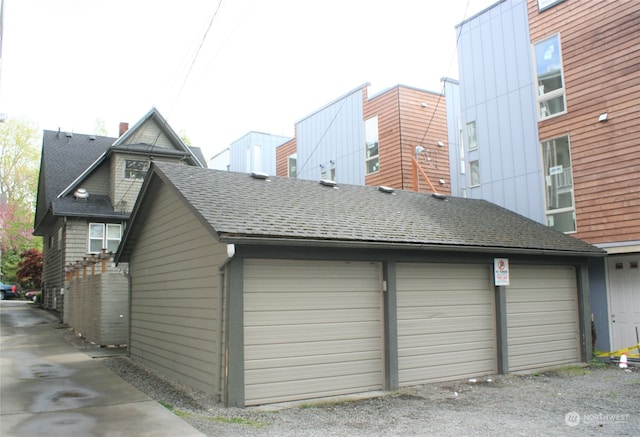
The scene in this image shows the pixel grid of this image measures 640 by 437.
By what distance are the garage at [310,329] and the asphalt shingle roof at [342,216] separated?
0.57m

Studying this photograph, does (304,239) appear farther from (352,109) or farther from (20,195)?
(20,195)

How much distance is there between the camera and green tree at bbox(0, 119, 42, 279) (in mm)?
37094

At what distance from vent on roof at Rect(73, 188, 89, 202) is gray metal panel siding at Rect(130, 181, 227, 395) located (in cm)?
840

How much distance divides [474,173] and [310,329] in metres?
9.89

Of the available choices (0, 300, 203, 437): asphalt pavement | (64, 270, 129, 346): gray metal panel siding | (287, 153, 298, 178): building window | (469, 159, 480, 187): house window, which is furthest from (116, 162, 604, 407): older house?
(287, 153, 298, 178): building window

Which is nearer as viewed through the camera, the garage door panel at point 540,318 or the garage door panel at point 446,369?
the garage door panel at point 446,369

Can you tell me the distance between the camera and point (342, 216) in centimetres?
973

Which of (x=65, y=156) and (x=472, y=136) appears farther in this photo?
(x=65, y=156)

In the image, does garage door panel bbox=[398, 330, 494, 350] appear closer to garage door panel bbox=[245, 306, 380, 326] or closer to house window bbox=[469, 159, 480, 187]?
garage door panel bbox=[245, 306, 380, 326]

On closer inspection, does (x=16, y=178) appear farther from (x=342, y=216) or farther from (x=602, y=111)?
(x=602, y=111)

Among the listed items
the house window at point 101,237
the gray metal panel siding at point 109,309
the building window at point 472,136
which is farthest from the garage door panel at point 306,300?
the house window at point 101,237

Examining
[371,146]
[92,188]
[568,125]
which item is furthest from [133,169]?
[568,125]

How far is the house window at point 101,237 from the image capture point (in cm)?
1933

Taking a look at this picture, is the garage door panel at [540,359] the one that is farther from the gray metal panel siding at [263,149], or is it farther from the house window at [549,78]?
the gray metal panel siding at [263,149]
